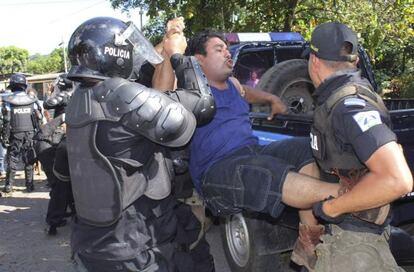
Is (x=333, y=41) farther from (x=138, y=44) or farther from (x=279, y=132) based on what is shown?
(x=279, y=132)

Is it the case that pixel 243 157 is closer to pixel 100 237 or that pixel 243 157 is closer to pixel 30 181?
pixel 100 237

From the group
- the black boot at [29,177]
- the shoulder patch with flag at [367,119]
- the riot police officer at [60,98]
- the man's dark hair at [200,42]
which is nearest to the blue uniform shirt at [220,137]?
the man's dark hair at [200,42]

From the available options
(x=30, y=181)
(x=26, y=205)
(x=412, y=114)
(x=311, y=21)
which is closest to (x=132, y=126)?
(x=412, y=114)

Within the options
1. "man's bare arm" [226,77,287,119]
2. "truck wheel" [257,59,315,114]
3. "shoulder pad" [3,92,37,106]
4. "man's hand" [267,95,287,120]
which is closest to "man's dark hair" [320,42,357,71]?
"man's bare arm" [226,77,287,119]

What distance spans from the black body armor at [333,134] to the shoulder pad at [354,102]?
0.02 m

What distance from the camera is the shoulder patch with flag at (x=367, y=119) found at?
2.03 m

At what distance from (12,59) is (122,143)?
88.8 m

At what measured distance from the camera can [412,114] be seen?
129 inches

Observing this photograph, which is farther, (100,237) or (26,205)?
(26,205)

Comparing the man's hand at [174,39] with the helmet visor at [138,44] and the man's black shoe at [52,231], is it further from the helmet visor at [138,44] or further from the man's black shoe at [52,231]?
the man's black shoe at [52,231]

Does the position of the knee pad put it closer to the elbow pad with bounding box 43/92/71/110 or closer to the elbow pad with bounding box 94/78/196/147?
the elbow pad with bounding box 94/78/196/147

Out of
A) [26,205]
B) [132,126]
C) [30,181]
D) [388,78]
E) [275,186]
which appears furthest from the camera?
[388,78]

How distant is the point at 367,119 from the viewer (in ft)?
6.72

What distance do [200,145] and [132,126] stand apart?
933mm
